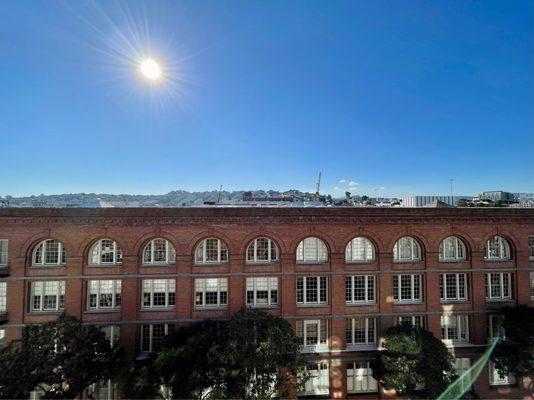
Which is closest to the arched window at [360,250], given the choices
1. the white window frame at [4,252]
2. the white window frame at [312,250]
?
the white window frame at [312,250]

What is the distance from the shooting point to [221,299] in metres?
21.1

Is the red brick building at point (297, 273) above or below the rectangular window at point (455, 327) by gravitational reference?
above

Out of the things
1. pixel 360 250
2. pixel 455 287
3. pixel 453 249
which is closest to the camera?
pixel 360 250

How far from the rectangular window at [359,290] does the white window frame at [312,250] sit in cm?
248

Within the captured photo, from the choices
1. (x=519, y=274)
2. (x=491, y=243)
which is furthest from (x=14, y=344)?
(x=519, y=274)

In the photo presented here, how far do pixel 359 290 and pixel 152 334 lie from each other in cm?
1530

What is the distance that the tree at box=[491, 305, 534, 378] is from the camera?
19.2m

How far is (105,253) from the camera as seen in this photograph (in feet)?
68.2

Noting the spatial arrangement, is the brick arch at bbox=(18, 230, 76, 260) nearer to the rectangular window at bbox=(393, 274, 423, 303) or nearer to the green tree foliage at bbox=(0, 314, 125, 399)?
the green tree foliage at bbox=(0, 314, 125, 399)

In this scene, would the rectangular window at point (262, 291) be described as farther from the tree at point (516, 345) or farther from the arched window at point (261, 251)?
the tree at point (516, 345)

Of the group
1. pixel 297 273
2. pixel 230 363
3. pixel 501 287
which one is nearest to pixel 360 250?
pixel 297 273

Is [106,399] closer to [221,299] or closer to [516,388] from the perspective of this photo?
[221,299]

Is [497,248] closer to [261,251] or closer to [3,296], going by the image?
[261,251]

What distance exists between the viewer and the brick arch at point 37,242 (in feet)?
65.0
